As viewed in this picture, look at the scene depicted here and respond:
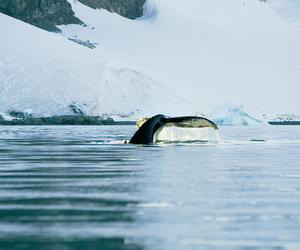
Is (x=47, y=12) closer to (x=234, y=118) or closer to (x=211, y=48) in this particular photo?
(x=211, y=48)

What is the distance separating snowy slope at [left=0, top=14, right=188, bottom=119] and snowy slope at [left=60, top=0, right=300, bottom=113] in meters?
12.9

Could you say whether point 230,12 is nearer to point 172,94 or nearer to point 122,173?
point 172,94

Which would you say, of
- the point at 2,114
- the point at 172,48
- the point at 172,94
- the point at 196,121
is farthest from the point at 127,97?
the point at 196,121

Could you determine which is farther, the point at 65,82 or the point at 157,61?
the point at 157,61

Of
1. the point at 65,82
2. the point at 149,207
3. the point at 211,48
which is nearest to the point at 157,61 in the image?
the point at 211,48

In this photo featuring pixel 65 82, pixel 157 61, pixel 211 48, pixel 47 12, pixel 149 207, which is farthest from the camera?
pixel 211 48

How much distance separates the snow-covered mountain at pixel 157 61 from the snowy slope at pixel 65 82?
0.39 feet

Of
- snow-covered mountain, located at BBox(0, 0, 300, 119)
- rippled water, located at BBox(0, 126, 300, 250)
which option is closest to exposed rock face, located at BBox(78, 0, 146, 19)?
snow-covered mountain, located at BBox(0, 0, 300, 119)

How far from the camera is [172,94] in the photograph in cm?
12100

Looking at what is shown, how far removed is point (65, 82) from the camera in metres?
106

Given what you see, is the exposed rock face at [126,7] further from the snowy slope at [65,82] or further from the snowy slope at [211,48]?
the snowy slope at [65,82]

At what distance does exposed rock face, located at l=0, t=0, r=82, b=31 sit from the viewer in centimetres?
15473

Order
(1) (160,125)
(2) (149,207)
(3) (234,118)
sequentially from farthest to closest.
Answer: (3) (234,118) → (1) (160,125) → (2) (149,207)

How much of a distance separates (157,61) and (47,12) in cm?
2033
